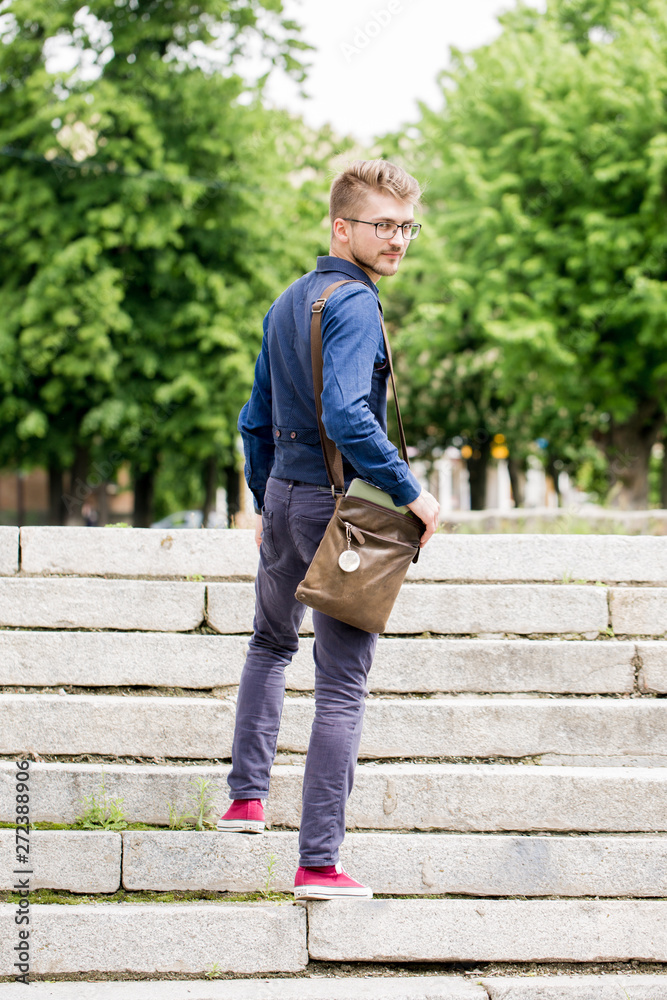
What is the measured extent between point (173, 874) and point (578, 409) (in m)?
16.6

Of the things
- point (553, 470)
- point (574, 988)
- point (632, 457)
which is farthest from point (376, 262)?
point (553, 470)

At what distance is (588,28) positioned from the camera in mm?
20969

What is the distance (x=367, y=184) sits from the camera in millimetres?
2904

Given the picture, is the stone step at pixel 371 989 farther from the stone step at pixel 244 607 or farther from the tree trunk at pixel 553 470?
the tree trunk at pixel 553 470

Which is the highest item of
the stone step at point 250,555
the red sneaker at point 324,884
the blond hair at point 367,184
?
the blond hair at point 367,184

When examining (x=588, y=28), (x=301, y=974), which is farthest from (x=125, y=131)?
(x=301, y=974)

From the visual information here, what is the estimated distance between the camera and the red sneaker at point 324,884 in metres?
2.87

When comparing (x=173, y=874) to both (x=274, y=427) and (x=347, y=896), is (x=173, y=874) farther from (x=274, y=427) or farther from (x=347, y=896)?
(x=274, y=427)

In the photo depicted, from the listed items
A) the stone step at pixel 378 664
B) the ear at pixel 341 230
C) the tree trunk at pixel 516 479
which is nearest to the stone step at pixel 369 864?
the stone step at pixel 378 664

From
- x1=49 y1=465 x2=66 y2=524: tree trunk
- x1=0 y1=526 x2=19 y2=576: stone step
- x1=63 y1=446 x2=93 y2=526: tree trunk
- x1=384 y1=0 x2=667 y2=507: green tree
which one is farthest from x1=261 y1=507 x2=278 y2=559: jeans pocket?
x1=49 y1=465 x2=66 y2=524: tree trunk

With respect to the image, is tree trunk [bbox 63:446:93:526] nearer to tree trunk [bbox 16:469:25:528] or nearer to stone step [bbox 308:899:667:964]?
stone step [bbox 308:899:667:964]

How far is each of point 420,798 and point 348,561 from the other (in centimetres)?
120

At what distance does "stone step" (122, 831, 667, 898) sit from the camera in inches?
128

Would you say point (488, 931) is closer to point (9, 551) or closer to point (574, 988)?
point (574, 988)
